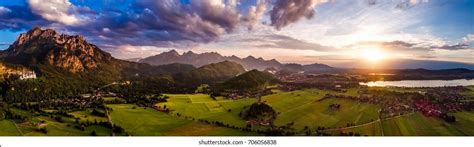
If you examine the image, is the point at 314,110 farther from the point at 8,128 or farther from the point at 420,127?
the point at 8,128

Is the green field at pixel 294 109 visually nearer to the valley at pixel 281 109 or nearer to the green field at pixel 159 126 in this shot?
the valley at pixel 281 109

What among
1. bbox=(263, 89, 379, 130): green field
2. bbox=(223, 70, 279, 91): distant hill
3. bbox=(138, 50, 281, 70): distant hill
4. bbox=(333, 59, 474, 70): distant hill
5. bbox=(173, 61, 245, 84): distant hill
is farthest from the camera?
bbox=(173, 61, 245, 84): distant hill

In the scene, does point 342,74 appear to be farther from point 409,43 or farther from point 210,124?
point 210,124

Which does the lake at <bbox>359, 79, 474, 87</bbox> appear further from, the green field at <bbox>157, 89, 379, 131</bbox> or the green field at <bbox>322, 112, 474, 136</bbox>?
the green field at <bbox>322, 112, 474, 136</bbox>

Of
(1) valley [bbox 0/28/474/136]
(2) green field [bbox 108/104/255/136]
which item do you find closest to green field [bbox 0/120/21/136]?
(1) valley [bbox 0/28/474/136]

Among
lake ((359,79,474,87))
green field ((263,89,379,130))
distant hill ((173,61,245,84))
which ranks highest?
distant hill ((173,61,245,84))

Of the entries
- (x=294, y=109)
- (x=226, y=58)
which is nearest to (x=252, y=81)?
(x=226, y=58)

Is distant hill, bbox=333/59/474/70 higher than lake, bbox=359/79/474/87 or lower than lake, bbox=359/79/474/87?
higher

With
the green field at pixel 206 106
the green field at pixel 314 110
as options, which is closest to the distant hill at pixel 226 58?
the green field at pixel 314 110
